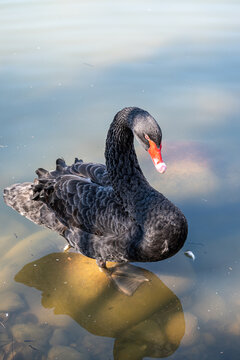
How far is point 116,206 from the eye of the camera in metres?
2.92

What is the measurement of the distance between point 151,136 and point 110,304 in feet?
4.44

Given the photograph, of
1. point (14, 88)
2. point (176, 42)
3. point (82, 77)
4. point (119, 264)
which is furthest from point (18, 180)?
point (176, 42)

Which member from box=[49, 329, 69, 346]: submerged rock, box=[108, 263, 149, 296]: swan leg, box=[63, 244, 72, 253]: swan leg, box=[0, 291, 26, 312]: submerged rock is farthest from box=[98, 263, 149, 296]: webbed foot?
box=[0, 291, 26, 312]: submerged rock

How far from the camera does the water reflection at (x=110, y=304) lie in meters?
2.59

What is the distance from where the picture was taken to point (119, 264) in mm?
3305

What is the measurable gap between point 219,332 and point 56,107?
11.6ft

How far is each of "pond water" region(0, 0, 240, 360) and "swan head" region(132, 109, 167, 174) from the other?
3.66 ft

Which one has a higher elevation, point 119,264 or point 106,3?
point 106,3

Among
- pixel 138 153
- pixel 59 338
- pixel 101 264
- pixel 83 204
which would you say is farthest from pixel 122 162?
pixel 138 153

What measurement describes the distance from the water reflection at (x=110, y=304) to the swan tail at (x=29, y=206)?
1.02 feet

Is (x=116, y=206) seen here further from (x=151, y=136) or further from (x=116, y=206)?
(x=151, y=136)

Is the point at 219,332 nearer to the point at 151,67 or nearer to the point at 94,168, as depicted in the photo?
the point at 94,168

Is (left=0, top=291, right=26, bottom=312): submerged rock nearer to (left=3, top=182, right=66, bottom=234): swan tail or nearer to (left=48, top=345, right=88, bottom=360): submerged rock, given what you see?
(left=48, top=345, right=88, bottom=360): submerged rock

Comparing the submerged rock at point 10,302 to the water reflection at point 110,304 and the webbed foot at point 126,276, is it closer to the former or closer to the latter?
the water reflection at point 110,304
